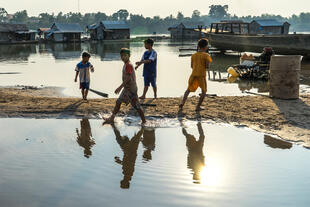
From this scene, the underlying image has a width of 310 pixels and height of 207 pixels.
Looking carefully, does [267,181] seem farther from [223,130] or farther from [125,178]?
[223,130]

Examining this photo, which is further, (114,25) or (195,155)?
(114,25)

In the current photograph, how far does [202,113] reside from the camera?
6.32 m

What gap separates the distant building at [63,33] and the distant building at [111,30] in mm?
5767

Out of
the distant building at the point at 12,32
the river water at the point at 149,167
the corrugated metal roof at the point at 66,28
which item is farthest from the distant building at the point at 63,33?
the river water at the point at 149,167

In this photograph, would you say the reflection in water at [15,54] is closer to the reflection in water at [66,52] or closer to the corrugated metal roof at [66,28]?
the reflection in water at [66,52]

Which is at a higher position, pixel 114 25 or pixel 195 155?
pixel 114 25

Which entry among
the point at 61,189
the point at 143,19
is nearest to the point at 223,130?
the point at 61,189

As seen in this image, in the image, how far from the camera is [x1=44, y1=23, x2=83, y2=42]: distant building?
5691 centimetres

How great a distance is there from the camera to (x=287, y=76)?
7.14 meters

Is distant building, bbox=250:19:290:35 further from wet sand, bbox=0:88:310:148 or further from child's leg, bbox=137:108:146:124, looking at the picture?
child's leg, bbox=137:108:146:124

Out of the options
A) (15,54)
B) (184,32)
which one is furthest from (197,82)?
(184,32)

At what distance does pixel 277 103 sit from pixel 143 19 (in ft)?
499

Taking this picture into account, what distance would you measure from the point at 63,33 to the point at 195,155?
58118mm

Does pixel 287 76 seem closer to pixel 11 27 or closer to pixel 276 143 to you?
pixel 276 143
